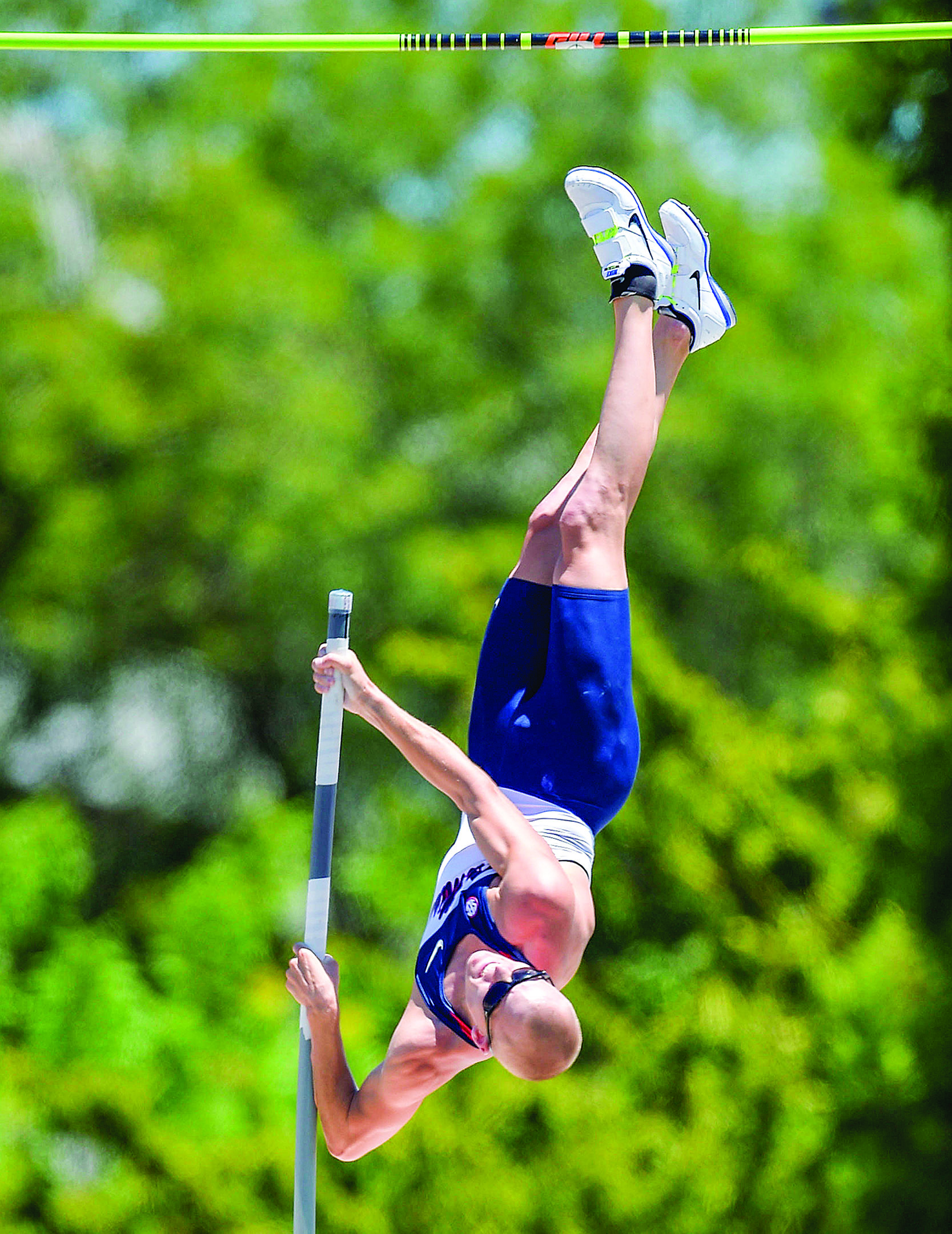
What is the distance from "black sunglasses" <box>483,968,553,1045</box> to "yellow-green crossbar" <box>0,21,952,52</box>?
1920 mm

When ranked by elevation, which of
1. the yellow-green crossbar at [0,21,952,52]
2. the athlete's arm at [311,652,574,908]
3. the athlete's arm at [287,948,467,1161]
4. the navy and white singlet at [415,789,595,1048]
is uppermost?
the yellow-green crossbar at [0,21,952,52]

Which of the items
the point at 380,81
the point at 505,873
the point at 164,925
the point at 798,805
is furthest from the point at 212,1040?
the point at 380,81

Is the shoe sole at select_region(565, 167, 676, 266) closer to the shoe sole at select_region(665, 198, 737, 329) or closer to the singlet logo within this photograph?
the shoe sole at select_region(665, 198, 737, 329)

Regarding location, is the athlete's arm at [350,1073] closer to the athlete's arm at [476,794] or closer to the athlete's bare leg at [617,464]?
the athlete's arm at [476,794]

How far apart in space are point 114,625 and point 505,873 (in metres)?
6.75

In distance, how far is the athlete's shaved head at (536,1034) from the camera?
8.41 feet

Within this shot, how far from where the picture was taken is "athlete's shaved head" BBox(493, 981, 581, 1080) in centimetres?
256

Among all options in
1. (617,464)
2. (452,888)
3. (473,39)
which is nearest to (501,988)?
(452,888)

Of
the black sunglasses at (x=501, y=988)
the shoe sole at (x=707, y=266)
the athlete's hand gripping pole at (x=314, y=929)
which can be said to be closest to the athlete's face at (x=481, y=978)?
the black sunglasses at (x=501, y=988)

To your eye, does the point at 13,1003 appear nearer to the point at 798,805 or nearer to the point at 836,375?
the point at 798,805

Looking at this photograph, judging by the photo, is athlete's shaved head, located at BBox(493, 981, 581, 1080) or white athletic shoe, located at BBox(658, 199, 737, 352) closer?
athlete's shaved head, located at BBox(493, 981, 581, 1080)

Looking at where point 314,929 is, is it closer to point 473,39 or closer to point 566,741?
point 566,741

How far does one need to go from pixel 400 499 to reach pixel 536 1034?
6489 mm

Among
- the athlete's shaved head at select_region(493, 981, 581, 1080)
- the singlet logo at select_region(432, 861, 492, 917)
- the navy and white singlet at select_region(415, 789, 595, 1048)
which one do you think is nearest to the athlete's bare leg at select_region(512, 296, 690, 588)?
the navy and white singlet at select_region(415, 789, 595, 1048)
